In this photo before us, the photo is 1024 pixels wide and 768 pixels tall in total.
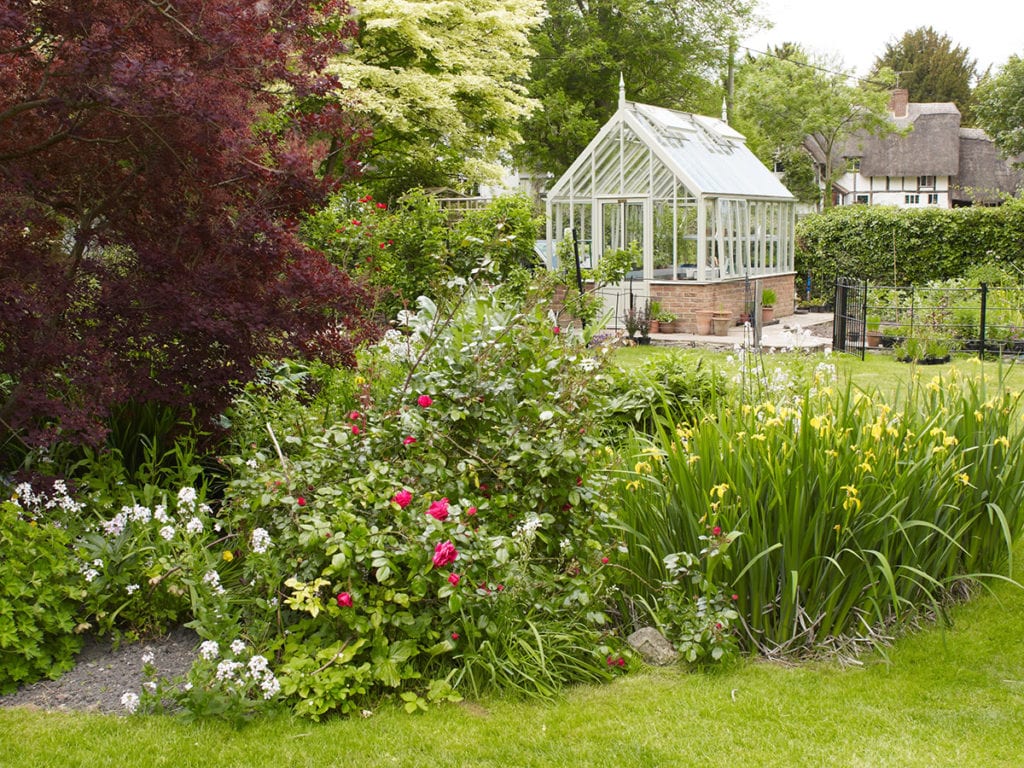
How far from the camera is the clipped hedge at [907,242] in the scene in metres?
19.4

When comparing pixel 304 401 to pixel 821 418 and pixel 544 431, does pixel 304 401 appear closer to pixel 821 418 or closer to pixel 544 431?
pixel 544 431

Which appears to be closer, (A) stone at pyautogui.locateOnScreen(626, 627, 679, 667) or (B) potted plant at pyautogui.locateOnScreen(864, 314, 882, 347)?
(A) stone at pyautogui.locateOnScreen(626, 627, 679, 667)

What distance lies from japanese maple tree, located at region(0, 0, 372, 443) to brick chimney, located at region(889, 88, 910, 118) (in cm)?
4476

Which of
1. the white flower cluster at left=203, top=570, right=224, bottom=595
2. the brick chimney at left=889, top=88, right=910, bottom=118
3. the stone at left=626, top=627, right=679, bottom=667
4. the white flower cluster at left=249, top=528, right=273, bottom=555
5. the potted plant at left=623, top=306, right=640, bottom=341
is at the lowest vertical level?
the stone at left=626, top=627, right=679, bottom=667

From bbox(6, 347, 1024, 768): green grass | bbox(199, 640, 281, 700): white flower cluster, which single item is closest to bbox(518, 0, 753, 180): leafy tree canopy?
bbox(6, 347, 1024, 768): green grass

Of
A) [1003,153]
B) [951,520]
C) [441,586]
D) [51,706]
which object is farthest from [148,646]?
[1003,153]

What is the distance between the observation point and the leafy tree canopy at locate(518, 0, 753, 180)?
28531 millimetres

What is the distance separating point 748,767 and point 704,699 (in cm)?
46

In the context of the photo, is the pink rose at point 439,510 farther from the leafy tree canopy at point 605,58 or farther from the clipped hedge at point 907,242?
the leafy tree canopy at point 605,58

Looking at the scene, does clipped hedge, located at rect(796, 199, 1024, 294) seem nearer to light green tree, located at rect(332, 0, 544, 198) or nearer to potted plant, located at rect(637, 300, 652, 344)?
potted plant, located at rect(637, 300, 652, 344)

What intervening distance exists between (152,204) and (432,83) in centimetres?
1426

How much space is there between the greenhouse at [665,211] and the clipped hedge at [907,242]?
9.85ft

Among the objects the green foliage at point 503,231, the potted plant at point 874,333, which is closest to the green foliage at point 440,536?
the green foliage at point 503,231

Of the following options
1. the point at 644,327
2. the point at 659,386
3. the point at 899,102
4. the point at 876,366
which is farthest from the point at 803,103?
the point at 659,386
